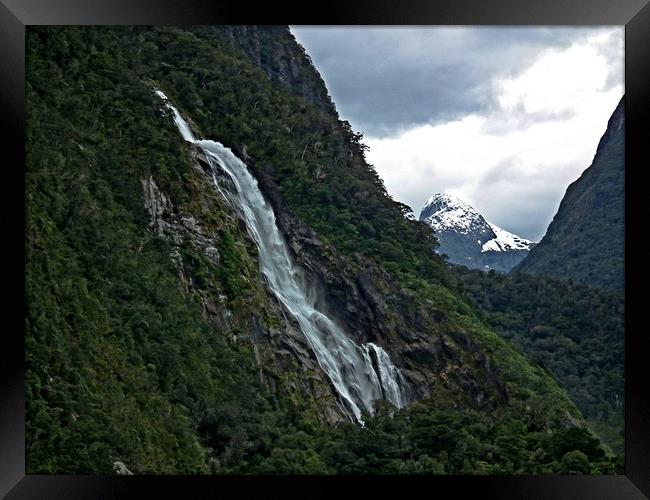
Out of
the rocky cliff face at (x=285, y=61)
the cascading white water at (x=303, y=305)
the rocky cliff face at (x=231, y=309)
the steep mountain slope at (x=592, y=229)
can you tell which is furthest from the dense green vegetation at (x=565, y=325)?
the rocky cliff face at (x=231, y=309)

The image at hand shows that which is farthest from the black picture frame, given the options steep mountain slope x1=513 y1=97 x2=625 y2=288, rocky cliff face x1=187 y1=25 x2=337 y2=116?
steep mountain slope x1=513 y1=97 x2=625 y2=288

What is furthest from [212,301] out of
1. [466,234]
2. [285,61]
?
[466,234]

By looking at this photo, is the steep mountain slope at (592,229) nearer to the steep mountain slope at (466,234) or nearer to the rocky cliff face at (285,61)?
the steep mountain slope at (466,234)

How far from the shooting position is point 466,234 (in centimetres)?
2702

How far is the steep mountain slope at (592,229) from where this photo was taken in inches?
948

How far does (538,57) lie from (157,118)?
16513mm

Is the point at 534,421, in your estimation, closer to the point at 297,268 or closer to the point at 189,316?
the point at 297,268

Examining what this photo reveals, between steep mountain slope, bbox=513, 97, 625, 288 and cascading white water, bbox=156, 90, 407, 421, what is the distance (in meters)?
12.0

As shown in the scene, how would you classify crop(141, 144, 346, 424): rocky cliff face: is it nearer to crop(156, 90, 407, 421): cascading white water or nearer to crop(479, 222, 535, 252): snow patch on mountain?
crop(156, 90, 407, 421): cascading white water

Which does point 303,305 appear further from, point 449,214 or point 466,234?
point 466,234
